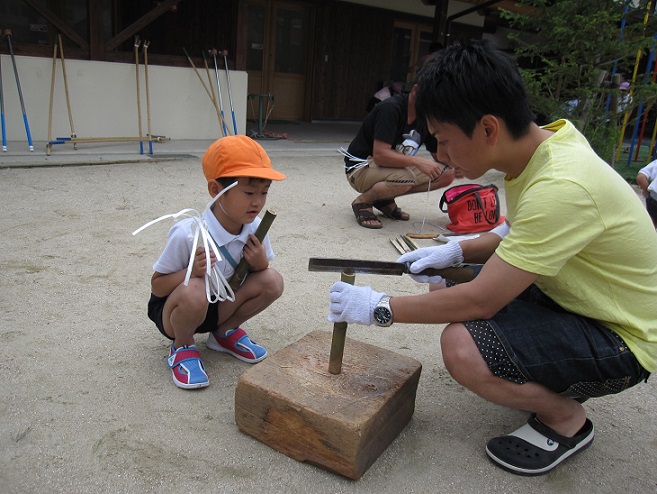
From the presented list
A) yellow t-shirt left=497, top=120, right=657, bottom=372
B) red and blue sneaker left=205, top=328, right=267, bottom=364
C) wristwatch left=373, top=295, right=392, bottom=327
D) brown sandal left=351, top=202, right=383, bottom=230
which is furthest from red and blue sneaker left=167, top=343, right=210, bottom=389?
brown sandal left=351, top=202, right=383, bottom=230

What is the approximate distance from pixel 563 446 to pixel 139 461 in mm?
1320

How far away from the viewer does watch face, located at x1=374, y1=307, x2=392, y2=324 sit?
1.65m

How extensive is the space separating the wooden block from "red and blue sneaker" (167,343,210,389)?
1.03 ft

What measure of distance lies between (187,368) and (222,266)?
399 mm

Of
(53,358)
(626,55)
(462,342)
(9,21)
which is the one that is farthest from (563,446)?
(9,21)

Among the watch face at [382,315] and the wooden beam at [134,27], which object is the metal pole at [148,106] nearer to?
the wooden beam at [134,27]

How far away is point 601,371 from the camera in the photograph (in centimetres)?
163

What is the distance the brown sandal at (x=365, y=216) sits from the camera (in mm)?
4297

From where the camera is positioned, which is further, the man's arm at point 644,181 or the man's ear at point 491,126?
the man's arm at point 644,181

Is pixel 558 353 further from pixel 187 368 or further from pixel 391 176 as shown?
pixel 391 176

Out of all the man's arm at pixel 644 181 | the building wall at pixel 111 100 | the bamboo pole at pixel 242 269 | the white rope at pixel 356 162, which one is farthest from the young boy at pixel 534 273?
the building wall at pixel 111 100

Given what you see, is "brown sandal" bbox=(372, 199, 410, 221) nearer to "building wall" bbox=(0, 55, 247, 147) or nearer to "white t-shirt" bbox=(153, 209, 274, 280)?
"white t-shirt" bbox=(153, 209, 274, 280)

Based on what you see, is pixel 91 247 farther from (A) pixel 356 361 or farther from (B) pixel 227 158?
(A) pixel 356 361

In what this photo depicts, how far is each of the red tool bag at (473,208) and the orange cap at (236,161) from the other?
8.23 ft
